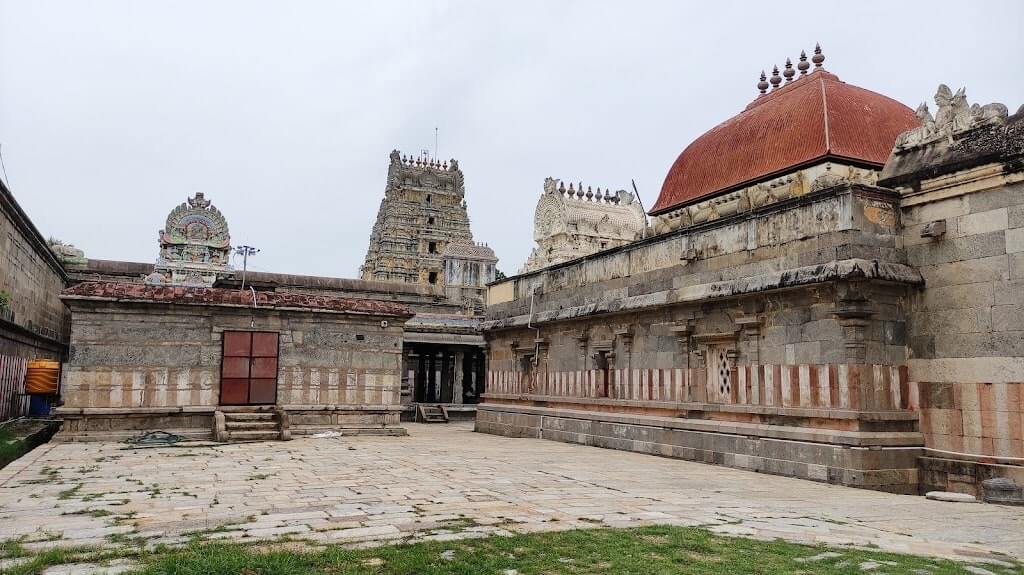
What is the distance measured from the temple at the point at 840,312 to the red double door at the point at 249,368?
7336 mm

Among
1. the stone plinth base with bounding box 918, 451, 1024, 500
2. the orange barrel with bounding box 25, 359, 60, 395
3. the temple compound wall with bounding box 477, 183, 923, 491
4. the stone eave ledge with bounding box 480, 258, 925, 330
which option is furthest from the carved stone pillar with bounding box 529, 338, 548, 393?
the orange barrel with bounding box 25, 359, 60, 395

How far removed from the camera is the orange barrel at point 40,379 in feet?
57.4

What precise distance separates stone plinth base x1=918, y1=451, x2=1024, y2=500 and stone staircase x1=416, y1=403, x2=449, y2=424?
19099 mm

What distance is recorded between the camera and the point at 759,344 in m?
12.7

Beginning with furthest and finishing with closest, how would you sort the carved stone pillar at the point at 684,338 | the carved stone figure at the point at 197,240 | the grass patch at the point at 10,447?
the carved stone figure at the point at 197,240
the carved stone pillar at the point at 684,338
the grass patch at the point at 10,447

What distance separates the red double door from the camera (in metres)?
16.2

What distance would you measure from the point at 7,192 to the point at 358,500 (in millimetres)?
12237

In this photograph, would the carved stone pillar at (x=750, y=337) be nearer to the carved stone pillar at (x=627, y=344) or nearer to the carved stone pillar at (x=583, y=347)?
the carved stone pillar at (x=627, y=344)

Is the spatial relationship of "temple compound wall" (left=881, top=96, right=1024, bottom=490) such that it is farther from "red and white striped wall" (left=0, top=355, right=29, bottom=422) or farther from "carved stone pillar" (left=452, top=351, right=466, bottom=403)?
"carved stone pillar" (left=452, top=351, right=466, bottom=403)

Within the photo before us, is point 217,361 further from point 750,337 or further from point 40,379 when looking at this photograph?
point 750,337

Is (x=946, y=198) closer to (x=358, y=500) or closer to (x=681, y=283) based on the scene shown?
(x=681, y=283)

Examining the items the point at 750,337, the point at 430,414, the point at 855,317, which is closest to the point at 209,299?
the point at 750,337

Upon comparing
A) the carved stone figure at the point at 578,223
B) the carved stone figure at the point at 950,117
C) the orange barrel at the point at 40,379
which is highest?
the carved stone figure at the point at 578,223

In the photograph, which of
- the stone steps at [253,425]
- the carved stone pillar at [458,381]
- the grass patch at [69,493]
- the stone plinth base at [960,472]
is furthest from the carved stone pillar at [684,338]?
the carved stone pillar at [458,381]
